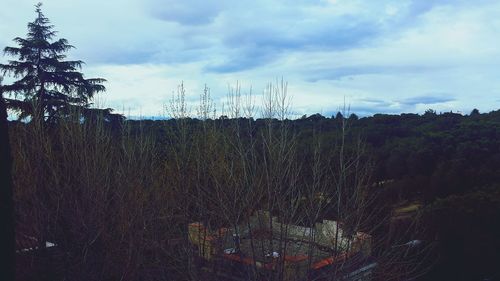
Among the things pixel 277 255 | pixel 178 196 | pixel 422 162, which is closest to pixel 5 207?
pixel 277 255

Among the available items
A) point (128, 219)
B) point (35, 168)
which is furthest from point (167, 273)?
point (35, 168)

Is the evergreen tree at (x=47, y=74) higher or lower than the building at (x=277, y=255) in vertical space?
higher

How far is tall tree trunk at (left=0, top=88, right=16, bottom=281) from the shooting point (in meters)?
3.98

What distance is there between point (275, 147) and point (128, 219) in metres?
4.87

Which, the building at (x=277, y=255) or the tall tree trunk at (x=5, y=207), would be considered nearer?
the tall tree trunk at (x=5, y=207)

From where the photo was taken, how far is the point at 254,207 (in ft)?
37.8

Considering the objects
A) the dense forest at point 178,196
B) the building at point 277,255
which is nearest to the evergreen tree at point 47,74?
the dense forest at point 178,196

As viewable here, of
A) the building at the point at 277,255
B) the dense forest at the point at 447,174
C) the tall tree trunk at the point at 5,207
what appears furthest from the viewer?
the dense forest at the point at 447,174

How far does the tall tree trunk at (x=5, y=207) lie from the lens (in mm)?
3984

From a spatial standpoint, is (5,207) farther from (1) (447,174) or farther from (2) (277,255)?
(1) (447,174)

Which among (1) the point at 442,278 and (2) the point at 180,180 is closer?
(2) the point at 180,180

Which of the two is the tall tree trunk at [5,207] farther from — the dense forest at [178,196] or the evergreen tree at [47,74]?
the evergreen tree at [47,74]

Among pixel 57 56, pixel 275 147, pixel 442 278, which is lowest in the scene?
pixel 442 278

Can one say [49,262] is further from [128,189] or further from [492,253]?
[492,253]
